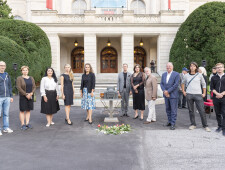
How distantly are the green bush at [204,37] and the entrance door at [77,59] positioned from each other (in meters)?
11.7

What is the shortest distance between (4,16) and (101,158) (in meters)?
17.9

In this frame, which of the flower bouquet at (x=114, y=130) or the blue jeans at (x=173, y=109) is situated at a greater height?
the blue jeans at (x=173, y=109)

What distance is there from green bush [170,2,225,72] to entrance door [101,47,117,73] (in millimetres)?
Result: 8846

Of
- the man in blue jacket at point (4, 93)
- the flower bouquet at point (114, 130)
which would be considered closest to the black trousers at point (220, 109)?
the flower bouquet at point (114, 130)

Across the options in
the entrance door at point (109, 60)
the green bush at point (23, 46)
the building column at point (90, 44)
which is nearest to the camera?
the green bush at point (23, 46)

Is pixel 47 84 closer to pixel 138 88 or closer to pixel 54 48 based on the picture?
pixel 138 88

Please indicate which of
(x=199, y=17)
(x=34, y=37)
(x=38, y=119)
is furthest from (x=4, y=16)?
(x=199, y=17)

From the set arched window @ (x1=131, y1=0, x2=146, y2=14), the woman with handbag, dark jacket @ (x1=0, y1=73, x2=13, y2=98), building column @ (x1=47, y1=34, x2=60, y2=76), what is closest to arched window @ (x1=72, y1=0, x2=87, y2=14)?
arched window @ (x1=131, y1=0, x2=146, y2=14)

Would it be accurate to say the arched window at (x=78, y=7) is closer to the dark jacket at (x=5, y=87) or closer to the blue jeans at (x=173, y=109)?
the dark jacket at (x=5, y=87)

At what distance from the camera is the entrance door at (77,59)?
2156cm

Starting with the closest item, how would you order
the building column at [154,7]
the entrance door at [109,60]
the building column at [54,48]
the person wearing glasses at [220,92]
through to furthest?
the person wearing glasses at [220,92] → the building column at [54,48] → the entrance door at [109,60] → the building column at [154,7]

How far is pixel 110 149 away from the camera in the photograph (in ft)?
13.8

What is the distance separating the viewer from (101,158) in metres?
3.74

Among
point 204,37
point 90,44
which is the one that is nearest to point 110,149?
point 204,37
